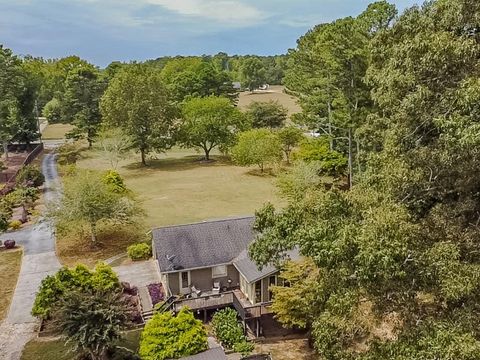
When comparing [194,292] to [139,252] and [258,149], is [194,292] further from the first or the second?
[258,149]

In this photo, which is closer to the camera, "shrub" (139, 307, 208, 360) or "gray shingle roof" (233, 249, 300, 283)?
"shrub" (139, 307, 208, 360)

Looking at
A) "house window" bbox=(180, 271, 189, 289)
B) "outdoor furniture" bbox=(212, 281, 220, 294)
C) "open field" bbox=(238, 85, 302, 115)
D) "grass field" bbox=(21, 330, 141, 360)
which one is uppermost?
"open field" bbox=(238, 85, 302, 115)

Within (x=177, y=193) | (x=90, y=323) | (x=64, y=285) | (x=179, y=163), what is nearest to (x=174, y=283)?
(x=64, y=285)

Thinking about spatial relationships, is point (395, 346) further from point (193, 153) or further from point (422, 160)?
point (193, 153)

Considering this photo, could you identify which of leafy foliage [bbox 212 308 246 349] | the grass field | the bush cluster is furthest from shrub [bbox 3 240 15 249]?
leafy foliage [bbox 212 308 246 349]

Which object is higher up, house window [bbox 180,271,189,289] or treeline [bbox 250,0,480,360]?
treeline [bbox 250,0,480,360]

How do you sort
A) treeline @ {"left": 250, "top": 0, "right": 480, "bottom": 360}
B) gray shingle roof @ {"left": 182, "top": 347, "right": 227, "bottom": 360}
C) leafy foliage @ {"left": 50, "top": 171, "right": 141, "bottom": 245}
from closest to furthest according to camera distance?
A: treeline @ {"left": 250, "top": 0, "right": 480, "bottom": 360} → gray shingle roof @ {"left": 182, "top": 347, "right": 227, "bottom": 360} → leafy foliage @ {"left": 50, "top": 171, "right": 141, "bottom": 245}

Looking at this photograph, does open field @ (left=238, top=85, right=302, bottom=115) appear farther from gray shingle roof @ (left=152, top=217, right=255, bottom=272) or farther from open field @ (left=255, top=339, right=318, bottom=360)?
open field @ (left=255, top=339, right=318, bottom=360)
